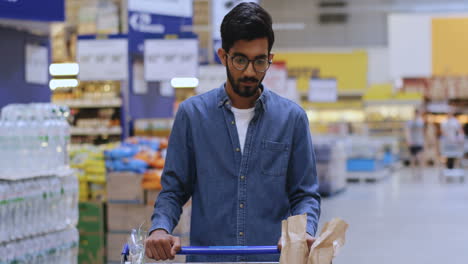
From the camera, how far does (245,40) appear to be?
222 cm

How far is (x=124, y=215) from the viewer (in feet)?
20.6

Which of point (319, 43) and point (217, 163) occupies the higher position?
point (319, 43)

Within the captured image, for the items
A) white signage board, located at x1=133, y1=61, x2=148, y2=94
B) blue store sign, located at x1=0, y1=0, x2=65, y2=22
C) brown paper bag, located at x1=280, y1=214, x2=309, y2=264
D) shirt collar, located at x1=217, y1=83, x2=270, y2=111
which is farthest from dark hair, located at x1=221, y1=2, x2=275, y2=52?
white signage board, located at x1=133, y1=61, x2=148, y2=94

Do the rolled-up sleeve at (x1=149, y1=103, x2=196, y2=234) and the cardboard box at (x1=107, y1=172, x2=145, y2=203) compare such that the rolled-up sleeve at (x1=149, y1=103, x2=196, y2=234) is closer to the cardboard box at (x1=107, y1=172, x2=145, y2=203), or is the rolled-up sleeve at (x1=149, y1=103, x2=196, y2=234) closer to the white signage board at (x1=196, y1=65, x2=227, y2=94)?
the cardboard box at (x1=107, y1=172, x2=145, y2=203)

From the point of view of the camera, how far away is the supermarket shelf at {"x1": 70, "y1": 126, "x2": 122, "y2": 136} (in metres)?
10.2

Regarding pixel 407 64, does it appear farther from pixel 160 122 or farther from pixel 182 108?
pixel 182 108

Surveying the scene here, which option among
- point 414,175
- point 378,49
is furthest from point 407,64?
point 414,175

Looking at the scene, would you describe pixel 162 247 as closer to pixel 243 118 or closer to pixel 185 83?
pixel 243 118

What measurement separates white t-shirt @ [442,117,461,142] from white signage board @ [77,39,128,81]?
1133 cm

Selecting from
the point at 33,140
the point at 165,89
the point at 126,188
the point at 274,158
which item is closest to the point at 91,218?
the point at 126,188

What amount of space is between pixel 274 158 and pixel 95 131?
830 centimetres

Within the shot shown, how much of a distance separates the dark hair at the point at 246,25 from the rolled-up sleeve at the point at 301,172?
351 millimetres

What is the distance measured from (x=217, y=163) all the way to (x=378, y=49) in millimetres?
24421

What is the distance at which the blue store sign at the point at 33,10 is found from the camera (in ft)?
16.2
